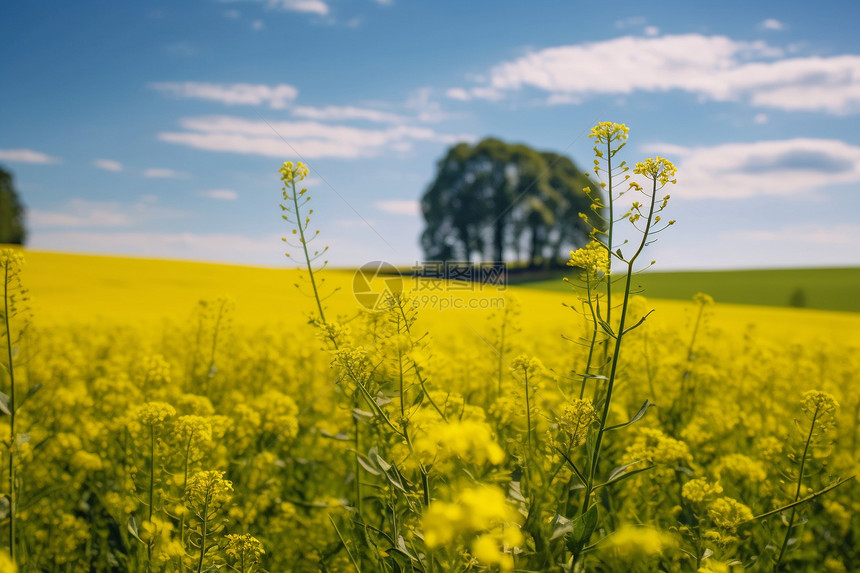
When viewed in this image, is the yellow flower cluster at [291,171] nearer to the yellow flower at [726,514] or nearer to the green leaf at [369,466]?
the green leaf at [369,466]

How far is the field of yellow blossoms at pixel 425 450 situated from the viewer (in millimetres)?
2127

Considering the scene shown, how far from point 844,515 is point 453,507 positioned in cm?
447

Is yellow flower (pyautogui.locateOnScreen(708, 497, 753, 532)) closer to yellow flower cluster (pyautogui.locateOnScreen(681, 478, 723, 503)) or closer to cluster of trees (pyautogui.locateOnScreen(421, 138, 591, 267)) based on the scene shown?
yellow flower cluster (pyautogui.locateOnScreen(681, 478, 723, 503))

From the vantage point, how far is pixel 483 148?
3756cm

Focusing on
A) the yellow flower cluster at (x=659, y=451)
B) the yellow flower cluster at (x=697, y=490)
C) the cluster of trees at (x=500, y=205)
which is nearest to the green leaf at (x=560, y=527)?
the yellow flower cluster at (x=697, y=490)

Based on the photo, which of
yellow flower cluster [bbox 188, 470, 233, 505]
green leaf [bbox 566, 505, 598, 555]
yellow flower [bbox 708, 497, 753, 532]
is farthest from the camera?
yellow flower [bbox 708, 497, 753, 532]

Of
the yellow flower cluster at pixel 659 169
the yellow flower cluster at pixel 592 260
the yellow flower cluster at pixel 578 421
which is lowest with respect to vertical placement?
the yellow flower cluster at pixel 578 421

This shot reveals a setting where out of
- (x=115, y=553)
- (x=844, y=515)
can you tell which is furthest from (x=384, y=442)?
(x=844, y=515)

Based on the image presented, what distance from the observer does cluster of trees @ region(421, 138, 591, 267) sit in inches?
1287

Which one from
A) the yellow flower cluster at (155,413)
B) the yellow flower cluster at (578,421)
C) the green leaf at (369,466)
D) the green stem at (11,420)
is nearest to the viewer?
the green leaf at (369,466)

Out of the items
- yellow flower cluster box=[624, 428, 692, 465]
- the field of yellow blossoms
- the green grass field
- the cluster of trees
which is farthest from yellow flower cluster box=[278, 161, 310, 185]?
the cluster of trees

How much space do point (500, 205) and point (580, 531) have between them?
33.4 m

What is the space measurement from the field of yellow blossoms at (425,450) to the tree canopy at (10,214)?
127ft

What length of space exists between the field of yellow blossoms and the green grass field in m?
18.7
